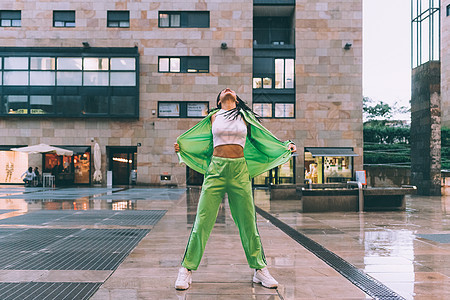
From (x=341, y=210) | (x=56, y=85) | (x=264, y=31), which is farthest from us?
(x=264, y=31)

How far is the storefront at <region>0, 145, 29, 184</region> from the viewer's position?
27984 mm

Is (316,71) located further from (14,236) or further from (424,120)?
(14,236)

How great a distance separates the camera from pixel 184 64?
27828 millimetres

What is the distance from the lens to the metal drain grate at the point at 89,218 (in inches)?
372

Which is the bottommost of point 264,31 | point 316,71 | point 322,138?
point 322,138

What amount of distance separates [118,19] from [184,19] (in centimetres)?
472

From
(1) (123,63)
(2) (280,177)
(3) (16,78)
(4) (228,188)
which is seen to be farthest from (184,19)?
(4) (228,188)

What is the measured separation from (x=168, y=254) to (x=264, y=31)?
1030 inches

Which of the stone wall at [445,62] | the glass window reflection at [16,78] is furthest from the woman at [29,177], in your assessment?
the stone wall at [445,62]

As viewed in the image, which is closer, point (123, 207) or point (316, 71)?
point (123, 207)

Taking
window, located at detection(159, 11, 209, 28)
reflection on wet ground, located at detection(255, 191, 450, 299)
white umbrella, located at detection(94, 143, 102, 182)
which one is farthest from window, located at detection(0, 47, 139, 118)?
reflection on wet ground, located at detection(255, 191, 450, 299)

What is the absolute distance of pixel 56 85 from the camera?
27.3 metres

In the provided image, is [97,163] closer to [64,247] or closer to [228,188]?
[64,247]

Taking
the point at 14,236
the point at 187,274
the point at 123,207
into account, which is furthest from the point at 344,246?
the point at 123,207
